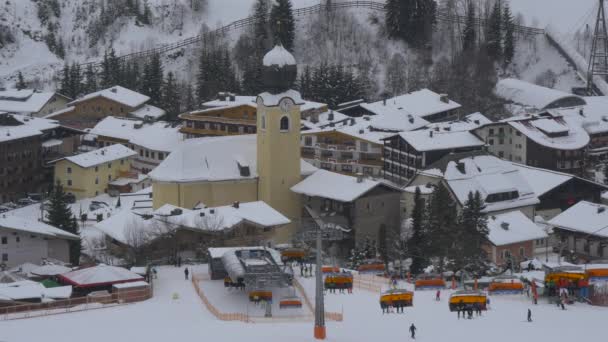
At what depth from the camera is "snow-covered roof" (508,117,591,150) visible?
87812mm

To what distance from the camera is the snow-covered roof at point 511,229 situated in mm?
68750

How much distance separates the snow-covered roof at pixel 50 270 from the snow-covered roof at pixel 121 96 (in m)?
47.7

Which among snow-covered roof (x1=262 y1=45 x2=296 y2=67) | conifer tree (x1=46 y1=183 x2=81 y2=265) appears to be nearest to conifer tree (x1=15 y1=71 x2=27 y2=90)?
snow-covered roof (x1=262 y1=45 x2=296 y2=67)

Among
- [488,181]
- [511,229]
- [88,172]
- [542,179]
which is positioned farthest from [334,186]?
[88,172]

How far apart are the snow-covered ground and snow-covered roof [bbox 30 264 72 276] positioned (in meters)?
6.66

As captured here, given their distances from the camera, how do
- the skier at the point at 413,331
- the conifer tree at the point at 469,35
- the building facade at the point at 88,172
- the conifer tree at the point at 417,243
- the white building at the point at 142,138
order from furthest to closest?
the conifer tree at the point at 469,35 → the white building at the point at 142,138 → the building facade at the point at 88,172 → the conifer tree at the point at 417,243 → the skier at the point at 413,331

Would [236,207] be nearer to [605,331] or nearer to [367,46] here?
[605,331]

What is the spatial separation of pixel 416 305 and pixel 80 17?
78.3 m

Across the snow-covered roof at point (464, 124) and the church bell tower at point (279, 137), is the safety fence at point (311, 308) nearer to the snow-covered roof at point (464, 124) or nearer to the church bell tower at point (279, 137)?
the church bell tower at point (279, 137)

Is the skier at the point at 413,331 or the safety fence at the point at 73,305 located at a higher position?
the safety fence at the point at 73,305

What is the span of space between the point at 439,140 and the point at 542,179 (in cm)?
723

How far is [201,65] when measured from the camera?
110 m

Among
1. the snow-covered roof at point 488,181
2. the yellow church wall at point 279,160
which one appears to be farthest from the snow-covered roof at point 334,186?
the snow-covered roof at point 488,181

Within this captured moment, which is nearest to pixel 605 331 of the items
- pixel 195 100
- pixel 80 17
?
pixel 195 100
